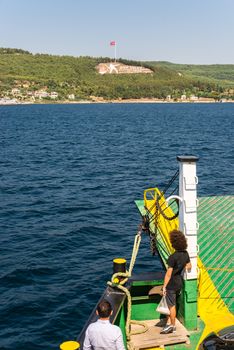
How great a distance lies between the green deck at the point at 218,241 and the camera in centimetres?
1058

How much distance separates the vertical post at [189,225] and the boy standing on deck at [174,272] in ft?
0.79

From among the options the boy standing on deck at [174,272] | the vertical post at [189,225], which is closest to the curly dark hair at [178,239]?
the boy standing on deck at [174,272]

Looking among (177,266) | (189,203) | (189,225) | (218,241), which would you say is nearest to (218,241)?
(218,241)

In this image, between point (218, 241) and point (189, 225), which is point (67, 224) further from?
point (189, 225)

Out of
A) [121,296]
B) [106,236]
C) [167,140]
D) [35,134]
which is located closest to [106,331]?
[121,296]

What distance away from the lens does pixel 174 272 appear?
324 inches


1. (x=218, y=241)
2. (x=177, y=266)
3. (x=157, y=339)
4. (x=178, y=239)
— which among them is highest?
(x=178, y=239)

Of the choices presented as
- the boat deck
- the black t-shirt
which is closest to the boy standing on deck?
the black t-shirt

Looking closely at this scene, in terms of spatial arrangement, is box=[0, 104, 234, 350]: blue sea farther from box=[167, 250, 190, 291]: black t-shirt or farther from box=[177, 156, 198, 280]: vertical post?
box=[177, 156, 198, 280]: vertical post

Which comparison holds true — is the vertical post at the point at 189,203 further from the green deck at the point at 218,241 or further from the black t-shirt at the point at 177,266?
the green deck at the point at 218,241

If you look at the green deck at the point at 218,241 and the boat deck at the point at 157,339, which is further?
the green deck at the point at 218,241

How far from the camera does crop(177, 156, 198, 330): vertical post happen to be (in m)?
8.34

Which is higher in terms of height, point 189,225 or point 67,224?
point 189,225

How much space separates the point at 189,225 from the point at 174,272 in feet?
2.96
